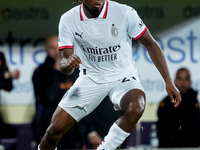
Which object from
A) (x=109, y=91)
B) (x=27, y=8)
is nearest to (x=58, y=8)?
(x=27, y=8)

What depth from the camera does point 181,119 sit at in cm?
712

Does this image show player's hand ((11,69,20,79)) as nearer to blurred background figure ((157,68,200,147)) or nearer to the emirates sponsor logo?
blurred background figure ((157,68,200,147))

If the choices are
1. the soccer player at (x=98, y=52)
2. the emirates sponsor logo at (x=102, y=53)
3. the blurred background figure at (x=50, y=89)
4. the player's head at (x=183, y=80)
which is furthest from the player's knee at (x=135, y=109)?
the player's head at (x=183, y=80)

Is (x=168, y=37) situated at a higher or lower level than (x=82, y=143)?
higher

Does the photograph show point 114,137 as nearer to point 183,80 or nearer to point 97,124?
point 97,124

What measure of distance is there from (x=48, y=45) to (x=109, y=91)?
6.12 feet

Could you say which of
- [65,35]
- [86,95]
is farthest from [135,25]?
[86,95]

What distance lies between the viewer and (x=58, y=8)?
7.34 meters

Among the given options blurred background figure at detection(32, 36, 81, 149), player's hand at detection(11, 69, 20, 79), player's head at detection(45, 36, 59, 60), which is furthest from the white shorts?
player's hand at detection(11, 69, 20, 79)

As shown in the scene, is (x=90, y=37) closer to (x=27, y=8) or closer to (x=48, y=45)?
(x=48, y=45)

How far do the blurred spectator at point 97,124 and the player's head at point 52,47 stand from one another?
848 mm

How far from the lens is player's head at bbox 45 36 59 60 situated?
6.63m

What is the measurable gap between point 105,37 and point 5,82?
89.5 inches

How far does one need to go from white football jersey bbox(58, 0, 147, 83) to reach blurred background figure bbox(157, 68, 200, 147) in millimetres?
1862
